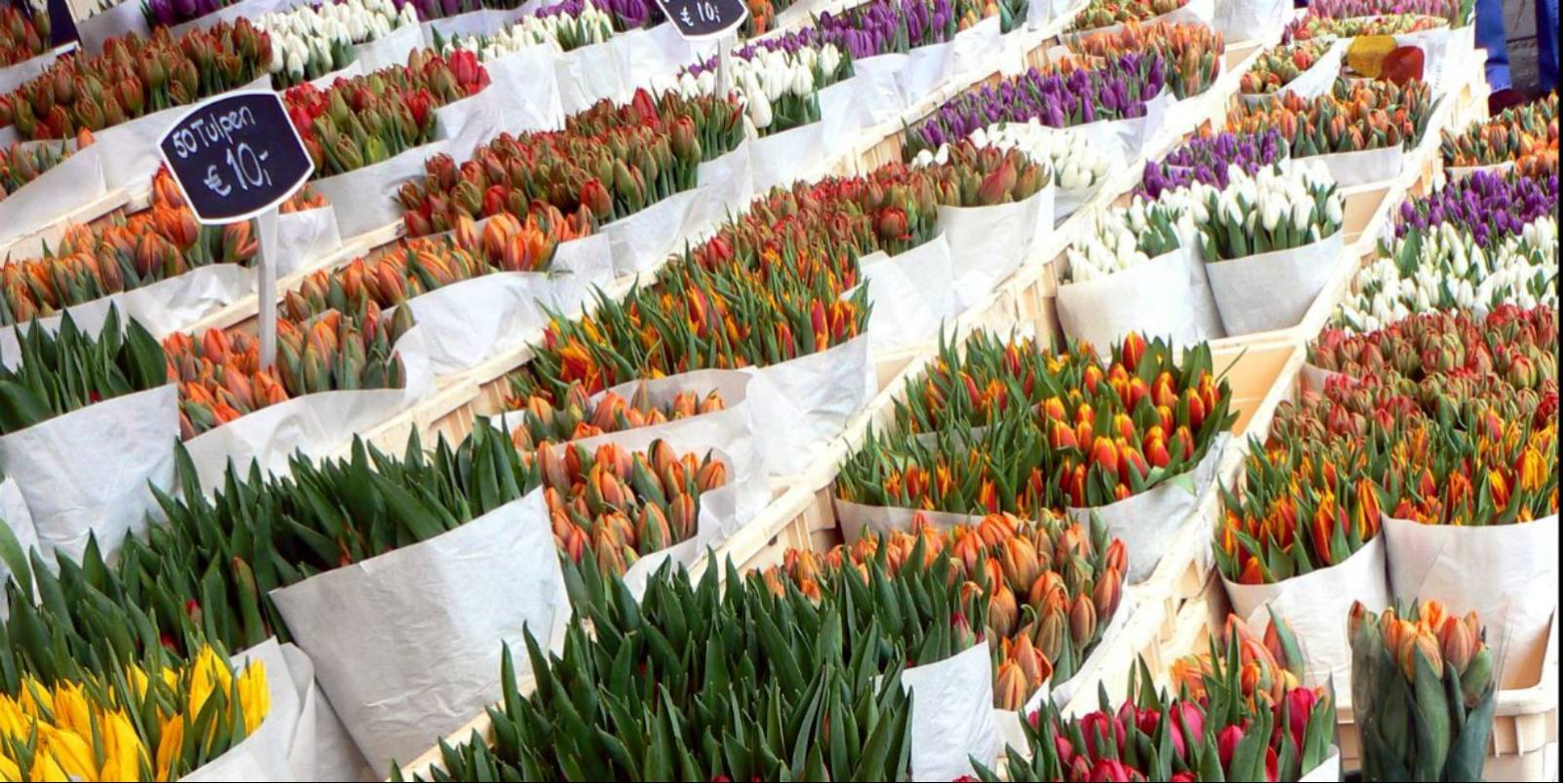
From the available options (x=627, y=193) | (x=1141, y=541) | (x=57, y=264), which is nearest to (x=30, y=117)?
(x=57, y=264)

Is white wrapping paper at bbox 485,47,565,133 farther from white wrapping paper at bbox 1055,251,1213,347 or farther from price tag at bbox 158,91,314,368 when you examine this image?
price tag at bbox 158,91,314,368

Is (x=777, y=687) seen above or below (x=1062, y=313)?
above

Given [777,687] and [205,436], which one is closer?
[777,687]

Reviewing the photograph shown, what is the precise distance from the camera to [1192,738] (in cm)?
129

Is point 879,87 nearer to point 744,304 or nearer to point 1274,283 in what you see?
point 1274,283

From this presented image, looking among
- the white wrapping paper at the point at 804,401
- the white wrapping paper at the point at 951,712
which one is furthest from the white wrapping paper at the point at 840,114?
the white wrapping paper at the point at 951,712

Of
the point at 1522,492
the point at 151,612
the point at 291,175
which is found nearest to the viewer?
the point at 151,612

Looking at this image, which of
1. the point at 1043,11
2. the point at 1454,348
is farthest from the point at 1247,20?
the point at 1454,348

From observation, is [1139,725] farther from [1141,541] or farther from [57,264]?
[57,264]

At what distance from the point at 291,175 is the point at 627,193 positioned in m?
0.82

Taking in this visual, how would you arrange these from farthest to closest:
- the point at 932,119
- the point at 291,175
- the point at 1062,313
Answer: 1. the point at 932,119
2. the point at 1062,313
3. the point at 291,175

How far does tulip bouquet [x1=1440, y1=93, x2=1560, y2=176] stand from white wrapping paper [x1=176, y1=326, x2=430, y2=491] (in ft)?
8.87

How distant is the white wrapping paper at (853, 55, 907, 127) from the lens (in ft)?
12.8

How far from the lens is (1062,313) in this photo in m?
3.17
